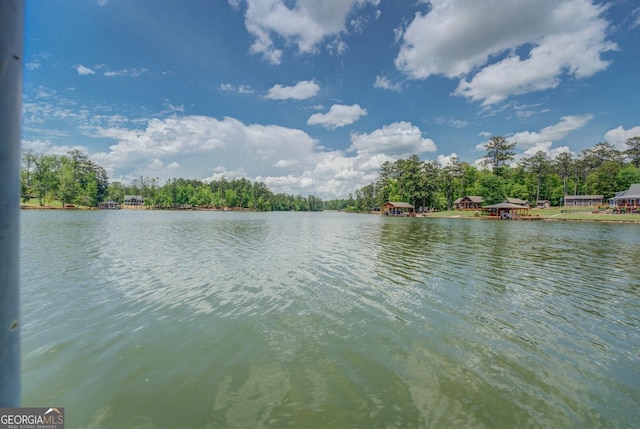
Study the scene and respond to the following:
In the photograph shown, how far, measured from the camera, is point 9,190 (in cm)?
154

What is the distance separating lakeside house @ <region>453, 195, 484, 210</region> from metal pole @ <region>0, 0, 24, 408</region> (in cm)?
10529

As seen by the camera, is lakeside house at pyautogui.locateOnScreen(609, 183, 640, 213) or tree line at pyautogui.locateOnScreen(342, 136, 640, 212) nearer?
lakeside house at pyautogui.locateOnScreen(609, 183, 640, 213)

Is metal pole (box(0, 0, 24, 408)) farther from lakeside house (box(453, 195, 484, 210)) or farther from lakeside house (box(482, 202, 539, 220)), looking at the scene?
lakeside house (box(453, 195, 484, 210))

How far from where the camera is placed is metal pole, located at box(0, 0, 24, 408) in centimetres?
152

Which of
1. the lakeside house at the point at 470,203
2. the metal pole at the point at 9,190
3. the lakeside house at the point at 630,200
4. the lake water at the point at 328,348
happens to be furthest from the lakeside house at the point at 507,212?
the metal pole at the point at 9,190

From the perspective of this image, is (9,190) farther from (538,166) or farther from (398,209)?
(538,166)

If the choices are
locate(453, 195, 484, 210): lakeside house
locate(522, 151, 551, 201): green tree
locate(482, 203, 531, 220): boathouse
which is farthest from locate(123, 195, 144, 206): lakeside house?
locate(522, 151, 551, 201): green tree

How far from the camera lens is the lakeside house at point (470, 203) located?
3813 inches

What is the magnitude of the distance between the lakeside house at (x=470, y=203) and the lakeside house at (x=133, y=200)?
460 ft

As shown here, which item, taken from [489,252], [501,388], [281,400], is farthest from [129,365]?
[489,252]

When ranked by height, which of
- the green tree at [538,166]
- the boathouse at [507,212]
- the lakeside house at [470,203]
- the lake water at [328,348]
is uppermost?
the green tree at [538,166]

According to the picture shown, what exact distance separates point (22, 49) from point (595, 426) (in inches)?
318

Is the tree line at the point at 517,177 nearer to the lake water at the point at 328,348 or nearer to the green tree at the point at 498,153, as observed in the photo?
the green tree at the point at 498,153

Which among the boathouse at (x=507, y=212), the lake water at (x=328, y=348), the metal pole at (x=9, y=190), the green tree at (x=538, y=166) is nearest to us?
the metal pole at (x=9, y=190)
